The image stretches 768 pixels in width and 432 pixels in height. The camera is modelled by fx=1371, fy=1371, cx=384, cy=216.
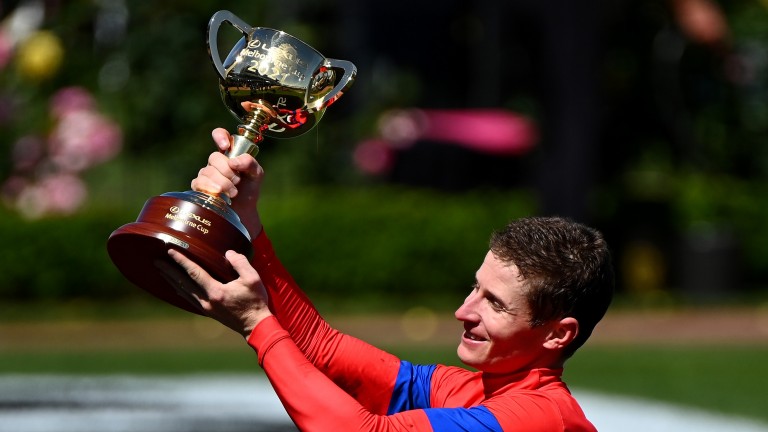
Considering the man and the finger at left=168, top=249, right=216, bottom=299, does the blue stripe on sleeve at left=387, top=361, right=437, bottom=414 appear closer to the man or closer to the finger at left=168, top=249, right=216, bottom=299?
the man

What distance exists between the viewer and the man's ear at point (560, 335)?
2992mm

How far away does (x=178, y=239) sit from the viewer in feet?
9.12

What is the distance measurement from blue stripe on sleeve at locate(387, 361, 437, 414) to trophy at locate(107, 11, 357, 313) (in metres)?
0.61

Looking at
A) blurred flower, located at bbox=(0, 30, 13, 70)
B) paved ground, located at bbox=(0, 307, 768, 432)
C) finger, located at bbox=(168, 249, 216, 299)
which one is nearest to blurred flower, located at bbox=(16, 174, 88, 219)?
blurred flower, located at bbox=(0, 30, 13, 70)

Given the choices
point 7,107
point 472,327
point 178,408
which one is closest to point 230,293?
point 472,327

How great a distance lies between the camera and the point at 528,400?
294 cm

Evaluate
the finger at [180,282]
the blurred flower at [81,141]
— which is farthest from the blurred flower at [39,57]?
the finger at [180,282]

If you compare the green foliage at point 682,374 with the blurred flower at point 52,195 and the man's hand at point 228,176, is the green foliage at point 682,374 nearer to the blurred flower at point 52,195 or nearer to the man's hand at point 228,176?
the man's hand at point 228,176

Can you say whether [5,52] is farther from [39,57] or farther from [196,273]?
[196,273]

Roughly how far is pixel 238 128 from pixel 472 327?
69cm

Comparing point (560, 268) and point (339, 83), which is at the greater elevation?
point (339, 83)

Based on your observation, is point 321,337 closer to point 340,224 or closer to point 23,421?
point 23,421

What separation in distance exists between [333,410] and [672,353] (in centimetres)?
829

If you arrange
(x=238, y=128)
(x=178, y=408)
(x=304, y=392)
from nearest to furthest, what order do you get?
(x=304, y=392) < (x=238, y=128) < (x=178, y=408)
